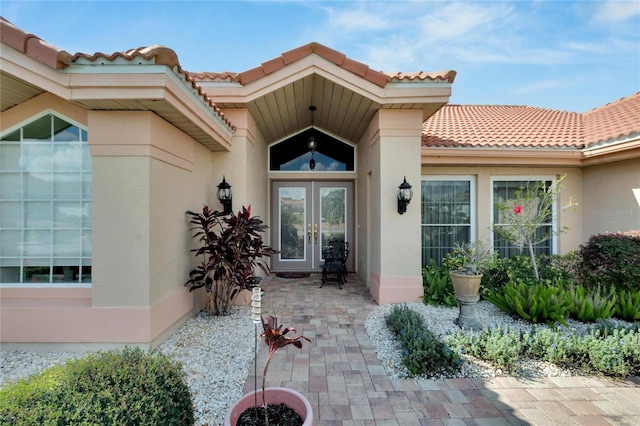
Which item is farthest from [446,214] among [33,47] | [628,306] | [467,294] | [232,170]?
[33,47]

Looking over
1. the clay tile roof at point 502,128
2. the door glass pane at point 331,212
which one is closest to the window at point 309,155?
the door glass pane at point 331,212

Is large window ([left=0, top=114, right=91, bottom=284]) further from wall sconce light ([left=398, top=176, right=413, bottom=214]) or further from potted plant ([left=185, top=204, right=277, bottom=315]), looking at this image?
wall sconce light ([left=398, top=176, right=413, bottom=214])

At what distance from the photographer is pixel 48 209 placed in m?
4.13

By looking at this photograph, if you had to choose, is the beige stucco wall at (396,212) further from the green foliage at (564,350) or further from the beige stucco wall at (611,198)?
the beige stucco wall at (611,198)

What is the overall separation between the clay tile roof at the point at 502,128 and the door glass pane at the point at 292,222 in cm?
383

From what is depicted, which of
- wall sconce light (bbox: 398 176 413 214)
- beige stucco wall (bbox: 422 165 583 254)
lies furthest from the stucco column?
beige stucco wall (bbox: 422 165 583 254)

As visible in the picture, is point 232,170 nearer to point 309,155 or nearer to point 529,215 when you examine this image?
point 309,155

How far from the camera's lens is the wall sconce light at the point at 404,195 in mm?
5594

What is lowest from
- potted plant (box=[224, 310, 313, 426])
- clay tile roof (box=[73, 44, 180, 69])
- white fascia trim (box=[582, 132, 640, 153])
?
potted plant (box=[224, 310, 313, 426])

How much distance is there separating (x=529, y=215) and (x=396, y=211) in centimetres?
312

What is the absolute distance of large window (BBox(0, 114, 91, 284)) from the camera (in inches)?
162

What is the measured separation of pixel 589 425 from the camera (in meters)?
2.58

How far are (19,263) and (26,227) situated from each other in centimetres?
50

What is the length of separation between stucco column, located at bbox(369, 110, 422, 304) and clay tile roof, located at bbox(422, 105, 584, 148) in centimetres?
114
